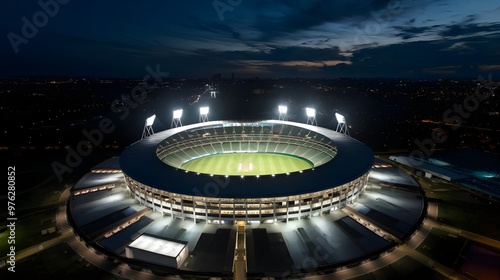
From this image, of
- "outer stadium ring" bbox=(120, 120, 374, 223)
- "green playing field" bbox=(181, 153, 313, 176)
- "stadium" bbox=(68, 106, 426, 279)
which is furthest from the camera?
"green playing field" bbox=(181, 153, 313, 176)

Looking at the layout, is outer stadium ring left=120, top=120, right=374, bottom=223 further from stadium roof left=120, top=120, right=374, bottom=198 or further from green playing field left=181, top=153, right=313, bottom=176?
green playing field left=181, top=153, right=313, bottom=176

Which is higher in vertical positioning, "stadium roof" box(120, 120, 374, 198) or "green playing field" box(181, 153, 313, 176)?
"stadium roof" box(120, 120, 374, 198)

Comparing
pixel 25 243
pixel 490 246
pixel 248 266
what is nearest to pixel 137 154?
pixel 25 243

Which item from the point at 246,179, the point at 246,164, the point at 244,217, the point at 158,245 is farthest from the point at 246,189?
the point at 246,164

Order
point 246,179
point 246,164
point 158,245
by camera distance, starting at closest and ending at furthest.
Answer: point 158,245
point 246,179
point 246,164

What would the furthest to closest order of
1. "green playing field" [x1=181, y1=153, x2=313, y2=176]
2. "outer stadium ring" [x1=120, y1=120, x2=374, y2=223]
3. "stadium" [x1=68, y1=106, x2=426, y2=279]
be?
"green playing field" [x1=181, y1=153, x2=313, y2=176], "outer stadium ring" [x1=120, y1=120, x2=374, y2=223], "stadium" [x1=68, y1=106, x2=426, y2=279]

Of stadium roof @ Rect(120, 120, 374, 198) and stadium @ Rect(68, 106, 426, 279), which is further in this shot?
stadium roof @ Rect(120, 120, 374, 198)

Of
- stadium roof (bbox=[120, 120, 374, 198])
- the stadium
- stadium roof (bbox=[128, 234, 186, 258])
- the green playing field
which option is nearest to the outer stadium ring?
stadium roof (bbox=[120, 120, 374, 198])

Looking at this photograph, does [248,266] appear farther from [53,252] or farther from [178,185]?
[53,252]

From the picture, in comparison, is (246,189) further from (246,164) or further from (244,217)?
(246,164)
